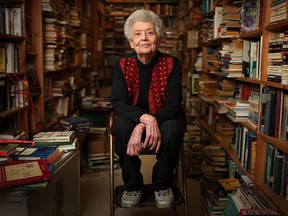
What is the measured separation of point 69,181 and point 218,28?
1.76 meters

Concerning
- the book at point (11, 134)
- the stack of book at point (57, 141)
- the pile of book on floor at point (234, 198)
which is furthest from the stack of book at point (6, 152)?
the pile of book on floor at point (234, 198)

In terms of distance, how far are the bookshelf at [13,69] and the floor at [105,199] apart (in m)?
0.67

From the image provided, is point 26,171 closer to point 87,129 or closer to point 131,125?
point 131,125

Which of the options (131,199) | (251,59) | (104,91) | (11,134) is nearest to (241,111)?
(251,59)

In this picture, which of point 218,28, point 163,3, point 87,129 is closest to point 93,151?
point 87,129

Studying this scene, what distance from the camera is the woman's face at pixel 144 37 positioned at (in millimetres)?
1770

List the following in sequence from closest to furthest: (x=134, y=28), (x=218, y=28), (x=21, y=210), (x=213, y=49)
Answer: (x=21, y=210), (x=134, y=28), (x=218, y=28), (x=213, y=49)

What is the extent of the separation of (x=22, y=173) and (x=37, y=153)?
26 centimetres

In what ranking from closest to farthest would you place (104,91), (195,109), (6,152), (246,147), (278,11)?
→ (6,152)
(278,11)
(246,147)
(195,109)
(104,91)

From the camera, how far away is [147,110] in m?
1.84

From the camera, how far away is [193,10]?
4277 mm

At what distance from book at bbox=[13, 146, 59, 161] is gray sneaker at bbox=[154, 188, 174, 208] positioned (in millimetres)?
568

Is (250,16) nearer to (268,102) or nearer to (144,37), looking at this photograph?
(268,102)

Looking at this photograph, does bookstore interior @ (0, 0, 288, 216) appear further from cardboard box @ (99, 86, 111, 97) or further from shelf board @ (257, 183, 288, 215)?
cardboard box @ (99, 86, 111, 97)
